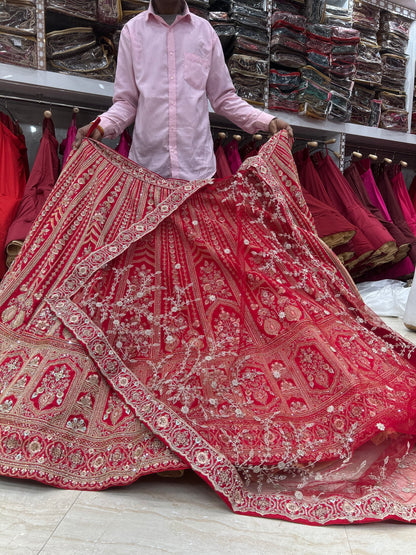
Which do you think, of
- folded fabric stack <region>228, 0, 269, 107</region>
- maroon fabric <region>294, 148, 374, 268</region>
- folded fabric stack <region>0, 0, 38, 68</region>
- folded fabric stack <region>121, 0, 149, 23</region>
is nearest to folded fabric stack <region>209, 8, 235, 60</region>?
folded fabric stack <region>228, 0, 269, 107</region>

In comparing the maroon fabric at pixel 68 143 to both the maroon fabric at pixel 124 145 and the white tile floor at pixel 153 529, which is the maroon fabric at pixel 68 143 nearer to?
the maroon fabric at pixel 124 145

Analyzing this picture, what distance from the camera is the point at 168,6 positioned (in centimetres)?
183

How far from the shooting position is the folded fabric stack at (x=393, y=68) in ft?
12.3

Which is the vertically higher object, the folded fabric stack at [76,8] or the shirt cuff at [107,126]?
the folded fabric stack at [76,8]

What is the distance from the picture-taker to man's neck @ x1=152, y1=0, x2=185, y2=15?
1819 millimetres

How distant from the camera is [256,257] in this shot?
4.43ft

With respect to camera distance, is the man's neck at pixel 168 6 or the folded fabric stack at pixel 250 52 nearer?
the man's neck at pixel 168 6

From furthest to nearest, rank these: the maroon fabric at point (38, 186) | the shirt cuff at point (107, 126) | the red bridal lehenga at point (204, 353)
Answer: the maroon fabric at point (38, 186)
the shirt cuff at point (107, 126)
the red bridal lehenga at point (204, 353)

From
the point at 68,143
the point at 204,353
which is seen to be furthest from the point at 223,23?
the point at 204,353

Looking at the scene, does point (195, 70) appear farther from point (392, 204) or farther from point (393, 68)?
point (393, 68)

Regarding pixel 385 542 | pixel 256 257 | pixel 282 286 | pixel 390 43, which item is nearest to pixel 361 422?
pixel 385 542

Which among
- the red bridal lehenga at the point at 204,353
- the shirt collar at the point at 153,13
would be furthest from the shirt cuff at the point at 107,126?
the shirt collar at the point at 153,13

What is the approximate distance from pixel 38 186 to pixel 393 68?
3177 millimetres

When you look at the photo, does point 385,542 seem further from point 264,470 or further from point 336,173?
point 336,173
